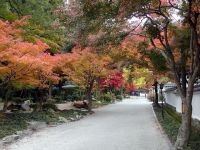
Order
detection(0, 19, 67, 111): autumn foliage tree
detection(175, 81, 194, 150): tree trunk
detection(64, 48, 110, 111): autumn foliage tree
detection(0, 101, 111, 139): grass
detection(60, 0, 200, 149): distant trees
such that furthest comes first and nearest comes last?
detection(64, 48, 110, 111): autumn foliage tree, detection(0, 19, 67, 111): autumn foliage tree, detection(0, 101, 111, 139): grass, detection(175, 81, 194, 150): tree trunk, detection(60, 0, 200, 149): distant trees

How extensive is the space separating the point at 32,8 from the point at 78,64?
730cm

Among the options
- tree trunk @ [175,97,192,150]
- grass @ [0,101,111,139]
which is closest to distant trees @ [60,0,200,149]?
tree trunk @ [175,97,192,150]

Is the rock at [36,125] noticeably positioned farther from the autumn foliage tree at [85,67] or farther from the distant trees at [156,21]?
A: the autumn foliage tree at [85,67]

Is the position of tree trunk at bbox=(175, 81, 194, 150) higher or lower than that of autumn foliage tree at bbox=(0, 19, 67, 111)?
lower

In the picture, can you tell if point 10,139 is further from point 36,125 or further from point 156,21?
point 156,21

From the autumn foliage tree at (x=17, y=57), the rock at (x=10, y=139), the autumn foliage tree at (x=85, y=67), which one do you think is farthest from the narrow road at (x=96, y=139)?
the autumn foliage tree at (x=85, y=67)

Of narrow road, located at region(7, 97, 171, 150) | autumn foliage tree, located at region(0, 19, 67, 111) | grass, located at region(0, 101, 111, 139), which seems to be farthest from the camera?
autumn foliage tree, located at region(0, 19, 67, 111)

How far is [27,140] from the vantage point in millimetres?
15836

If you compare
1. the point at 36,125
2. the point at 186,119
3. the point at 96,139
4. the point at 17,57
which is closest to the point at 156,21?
the point at 186,119

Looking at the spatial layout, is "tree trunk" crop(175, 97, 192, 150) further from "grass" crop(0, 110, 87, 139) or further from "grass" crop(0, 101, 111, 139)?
"grass" crop(0, 110, 87, 139)

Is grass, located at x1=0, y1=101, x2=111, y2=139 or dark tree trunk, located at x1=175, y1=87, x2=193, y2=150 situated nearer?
dark tree trunk, located at x1=175, y1=87, x2=193, y2=150

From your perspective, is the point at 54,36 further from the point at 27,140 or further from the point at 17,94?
the point at 17,94

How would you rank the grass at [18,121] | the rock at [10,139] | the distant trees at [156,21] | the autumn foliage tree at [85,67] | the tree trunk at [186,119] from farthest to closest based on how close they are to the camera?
the autumn foliage tree at [85,67]
the grass at [18,121]
the rock at [10,139]
the tree trunk at [186,119]
the distant trees at [156,21]

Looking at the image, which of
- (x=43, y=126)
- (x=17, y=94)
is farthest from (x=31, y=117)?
(x=17, y=94)
